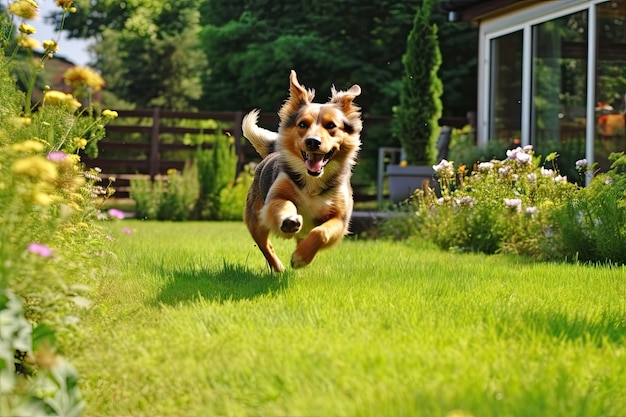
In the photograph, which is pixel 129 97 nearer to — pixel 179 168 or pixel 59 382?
Answer: pixel 179 168

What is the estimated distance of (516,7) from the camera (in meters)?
12.1

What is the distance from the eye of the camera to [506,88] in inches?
501

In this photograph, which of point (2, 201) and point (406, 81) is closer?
point (2, 201)

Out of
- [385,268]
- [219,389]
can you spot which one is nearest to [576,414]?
[219,389]

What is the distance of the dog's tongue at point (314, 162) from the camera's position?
5363mm

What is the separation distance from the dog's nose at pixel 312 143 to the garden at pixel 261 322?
80 cm

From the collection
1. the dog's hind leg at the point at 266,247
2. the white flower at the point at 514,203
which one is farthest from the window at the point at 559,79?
the dog's hind leg at the point at 266,247

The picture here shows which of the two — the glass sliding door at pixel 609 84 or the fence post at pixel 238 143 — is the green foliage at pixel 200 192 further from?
the glass sliding door at pixel 609 84

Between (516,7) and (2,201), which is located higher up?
(516,7)

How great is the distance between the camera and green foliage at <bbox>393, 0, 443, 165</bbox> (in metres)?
14.6

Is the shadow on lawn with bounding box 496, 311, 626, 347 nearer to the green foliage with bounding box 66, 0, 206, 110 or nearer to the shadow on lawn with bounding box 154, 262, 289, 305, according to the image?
the shadow on lawn with bounding box 154, 262, 289, 305

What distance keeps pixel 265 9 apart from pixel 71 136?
21.4 metres

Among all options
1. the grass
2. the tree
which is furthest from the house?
the tree

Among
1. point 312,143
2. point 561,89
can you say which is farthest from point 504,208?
point 561,89
